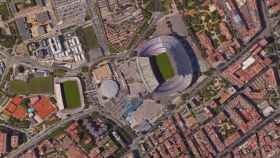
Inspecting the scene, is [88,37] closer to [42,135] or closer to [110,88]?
[110,88]

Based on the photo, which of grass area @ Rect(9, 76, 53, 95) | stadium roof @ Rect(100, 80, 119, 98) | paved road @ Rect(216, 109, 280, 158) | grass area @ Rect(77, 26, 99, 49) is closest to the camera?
paved road @ Rect(216, 109, 280, 158)

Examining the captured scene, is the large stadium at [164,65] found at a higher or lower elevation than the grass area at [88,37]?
lower

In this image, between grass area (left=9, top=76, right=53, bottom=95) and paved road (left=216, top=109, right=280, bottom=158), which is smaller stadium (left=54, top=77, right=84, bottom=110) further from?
paved road (left=216, top=109, right=280, bottom=158)

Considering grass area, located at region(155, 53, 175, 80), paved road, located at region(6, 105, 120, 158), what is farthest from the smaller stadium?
grass area, located at region(155, 53, 175, 80)

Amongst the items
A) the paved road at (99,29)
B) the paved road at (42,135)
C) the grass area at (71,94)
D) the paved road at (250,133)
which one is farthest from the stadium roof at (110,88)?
the paved road at (250,133)

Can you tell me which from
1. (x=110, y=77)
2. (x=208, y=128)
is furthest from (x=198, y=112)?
(x=110, y=77)

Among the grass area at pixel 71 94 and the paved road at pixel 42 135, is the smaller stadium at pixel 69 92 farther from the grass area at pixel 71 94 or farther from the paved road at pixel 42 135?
the paved road at pixel 42 135

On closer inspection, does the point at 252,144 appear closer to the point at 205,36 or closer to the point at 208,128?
the point at 208,128
